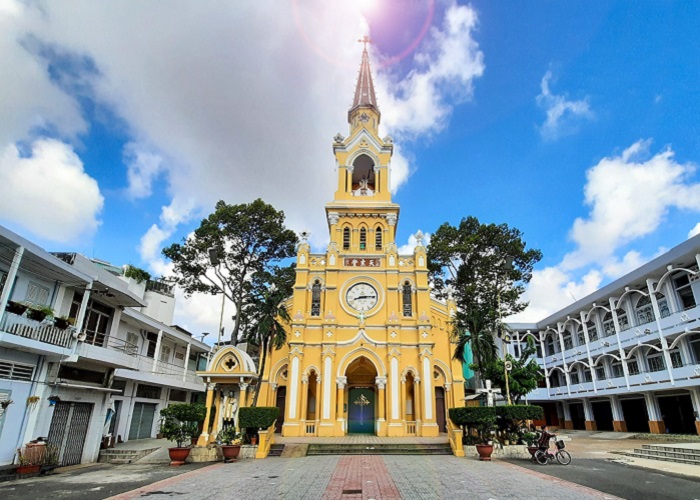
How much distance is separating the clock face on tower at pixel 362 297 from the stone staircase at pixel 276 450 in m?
8.96

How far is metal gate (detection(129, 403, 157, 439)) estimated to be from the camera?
22.2 meters

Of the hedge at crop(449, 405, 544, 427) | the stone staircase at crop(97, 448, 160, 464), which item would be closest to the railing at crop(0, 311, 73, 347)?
the stone staircase at crop(97, 448, 160, 464)

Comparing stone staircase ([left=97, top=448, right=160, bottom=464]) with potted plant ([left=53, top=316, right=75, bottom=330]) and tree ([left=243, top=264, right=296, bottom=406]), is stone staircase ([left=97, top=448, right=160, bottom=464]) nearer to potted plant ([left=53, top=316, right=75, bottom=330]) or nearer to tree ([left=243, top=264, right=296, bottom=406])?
tree ([left=243, top=264, right=296, bottom=406])

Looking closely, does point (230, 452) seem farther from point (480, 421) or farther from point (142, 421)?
point (142, 421)

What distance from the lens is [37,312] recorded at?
40.8 ft

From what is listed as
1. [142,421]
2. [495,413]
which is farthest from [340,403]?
[142,421]

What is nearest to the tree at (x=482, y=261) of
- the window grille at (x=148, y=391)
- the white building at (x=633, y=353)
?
the white building at (x=633, y=353)

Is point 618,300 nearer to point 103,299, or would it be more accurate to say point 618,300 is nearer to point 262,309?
point 262,309

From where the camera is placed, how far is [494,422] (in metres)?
16.2

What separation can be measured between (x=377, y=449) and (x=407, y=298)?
9616 mm

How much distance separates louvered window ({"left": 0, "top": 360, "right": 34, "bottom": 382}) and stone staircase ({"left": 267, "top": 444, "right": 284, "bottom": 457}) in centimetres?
897

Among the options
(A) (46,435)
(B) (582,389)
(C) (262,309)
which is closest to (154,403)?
(C) (262,309)

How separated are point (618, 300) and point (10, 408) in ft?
105

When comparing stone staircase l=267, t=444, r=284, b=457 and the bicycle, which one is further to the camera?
stone staircase l=267, t=444, r=284, b=457
